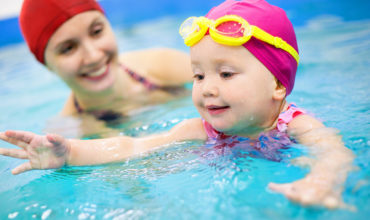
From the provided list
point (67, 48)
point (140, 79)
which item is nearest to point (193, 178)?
point (67, 48)

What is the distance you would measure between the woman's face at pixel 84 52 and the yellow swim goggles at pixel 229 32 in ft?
5.12

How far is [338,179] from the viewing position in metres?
1.83

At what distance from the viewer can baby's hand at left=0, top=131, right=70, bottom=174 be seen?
A: 7.32 ft

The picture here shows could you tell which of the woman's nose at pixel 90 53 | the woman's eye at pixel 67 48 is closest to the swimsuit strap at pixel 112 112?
the woman's nose at pixel 90 53

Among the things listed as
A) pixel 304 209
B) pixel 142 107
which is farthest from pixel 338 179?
pixel 142 107

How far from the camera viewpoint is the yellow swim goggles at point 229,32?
2.10 m

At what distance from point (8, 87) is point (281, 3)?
5.86 m

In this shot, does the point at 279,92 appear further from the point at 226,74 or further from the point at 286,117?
the point at 226,74

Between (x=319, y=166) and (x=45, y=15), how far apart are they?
272cm

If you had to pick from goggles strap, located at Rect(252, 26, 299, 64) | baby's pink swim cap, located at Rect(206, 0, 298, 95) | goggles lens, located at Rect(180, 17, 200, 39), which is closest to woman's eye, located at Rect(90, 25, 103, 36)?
goggles lens, located at Rect(180, 17, 200, 39)

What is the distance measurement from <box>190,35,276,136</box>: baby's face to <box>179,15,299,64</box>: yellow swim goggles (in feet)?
0.14

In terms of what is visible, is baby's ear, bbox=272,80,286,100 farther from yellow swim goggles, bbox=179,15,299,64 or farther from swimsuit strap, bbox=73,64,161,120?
swimsuit strap, bbox=73,64,161,120

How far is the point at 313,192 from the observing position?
5.47 ft

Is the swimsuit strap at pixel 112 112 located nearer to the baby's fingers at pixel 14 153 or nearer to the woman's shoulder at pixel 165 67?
the woman's shoulder at pixel 165 67
